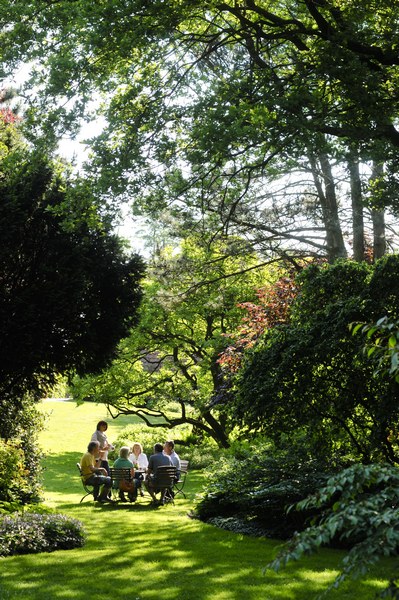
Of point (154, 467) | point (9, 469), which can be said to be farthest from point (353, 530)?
point (154, 467)

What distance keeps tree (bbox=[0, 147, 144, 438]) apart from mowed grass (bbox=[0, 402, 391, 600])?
309 cm

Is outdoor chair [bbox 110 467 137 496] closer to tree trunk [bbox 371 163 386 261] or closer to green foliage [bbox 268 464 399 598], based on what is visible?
tree trunk [bbox 371 163 386 261]

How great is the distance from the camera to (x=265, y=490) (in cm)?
1135


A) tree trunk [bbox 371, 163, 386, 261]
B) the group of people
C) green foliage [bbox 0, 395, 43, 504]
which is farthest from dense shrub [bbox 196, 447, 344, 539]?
tree trunk [bbox 371, 163, 386, 261]

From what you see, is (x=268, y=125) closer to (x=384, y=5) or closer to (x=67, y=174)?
(x=384, y=5)

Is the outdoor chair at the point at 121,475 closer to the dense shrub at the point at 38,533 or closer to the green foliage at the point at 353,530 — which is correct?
the dense shrub at the point at 38,533

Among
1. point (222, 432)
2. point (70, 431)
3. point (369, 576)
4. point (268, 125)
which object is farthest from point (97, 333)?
point (70, 431)

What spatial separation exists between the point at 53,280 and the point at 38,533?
13.8ft

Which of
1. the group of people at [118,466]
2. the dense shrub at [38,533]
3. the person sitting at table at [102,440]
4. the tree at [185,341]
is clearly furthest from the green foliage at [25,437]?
the tree at [185,341]

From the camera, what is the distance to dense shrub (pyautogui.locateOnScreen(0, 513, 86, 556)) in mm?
10172

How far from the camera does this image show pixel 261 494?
448 inches

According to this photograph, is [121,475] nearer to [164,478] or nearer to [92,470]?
[92,470]

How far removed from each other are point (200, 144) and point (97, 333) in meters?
4.77

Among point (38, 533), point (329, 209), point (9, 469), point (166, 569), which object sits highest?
point (329, 209)
